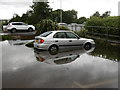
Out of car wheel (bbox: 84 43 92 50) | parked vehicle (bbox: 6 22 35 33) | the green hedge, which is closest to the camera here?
car wheel (bbox: 84 43 92 50)

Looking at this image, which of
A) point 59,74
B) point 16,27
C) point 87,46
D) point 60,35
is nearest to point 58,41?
point 60,35

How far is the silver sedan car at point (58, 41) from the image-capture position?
11438 millimetres

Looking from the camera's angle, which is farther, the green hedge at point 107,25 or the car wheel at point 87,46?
the green hedge at point 107,25

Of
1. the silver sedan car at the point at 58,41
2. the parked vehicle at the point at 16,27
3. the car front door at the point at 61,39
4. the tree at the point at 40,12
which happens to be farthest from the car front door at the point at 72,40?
the tree at the point at 40,12

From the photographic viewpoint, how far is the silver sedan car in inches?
450

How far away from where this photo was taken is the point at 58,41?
1177 centimetres

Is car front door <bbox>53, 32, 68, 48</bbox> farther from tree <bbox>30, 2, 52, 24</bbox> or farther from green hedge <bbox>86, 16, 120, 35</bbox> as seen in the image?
tree <bbox>30, 2, 52, 24</bbox>

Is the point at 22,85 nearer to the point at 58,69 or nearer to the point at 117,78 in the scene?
the point at 58,69

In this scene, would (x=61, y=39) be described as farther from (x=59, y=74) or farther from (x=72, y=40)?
(x=59, y=74)

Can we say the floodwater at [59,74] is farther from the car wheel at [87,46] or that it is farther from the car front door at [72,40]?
the car wheel at [87,46]

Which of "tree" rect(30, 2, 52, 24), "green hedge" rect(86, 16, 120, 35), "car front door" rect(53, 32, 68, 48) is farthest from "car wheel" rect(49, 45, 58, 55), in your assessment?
"tree" rect(30, 2, 52, 24)

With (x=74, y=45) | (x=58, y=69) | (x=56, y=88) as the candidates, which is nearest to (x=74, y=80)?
(x=56, y=88)

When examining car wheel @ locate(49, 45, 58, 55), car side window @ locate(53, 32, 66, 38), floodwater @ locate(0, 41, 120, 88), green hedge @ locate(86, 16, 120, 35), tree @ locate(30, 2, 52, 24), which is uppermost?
tree @ locate(30, 2, 52, 24)

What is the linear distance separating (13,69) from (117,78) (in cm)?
422
